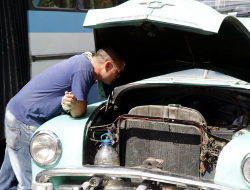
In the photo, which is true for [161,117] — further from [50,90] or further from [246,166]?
[50,90]

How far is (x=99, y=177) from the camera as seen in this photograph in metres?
2.21

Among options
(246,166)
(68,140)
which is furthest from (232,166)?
(68,140)

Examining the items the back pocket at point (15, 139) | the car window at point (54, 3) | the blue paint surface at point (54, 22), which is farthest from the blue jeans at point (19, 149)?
the car window at point (54, 3)

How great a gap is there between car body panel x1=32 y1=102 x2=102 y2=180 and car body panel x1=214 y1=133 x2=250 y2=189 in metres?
1.01

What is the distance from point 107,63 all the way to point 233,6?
2.18 metres

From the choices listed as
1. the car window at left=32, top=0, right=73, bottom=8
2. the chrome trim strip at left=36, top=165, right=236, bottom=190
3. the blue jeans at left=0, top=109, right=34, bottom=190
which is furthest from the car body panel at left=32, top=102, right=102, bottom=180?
the car window at left=32, top=0, right=73, bottom=8

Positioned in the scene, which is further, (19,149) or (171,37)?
(171,37)

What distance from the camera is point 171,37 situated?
2814 millimetres

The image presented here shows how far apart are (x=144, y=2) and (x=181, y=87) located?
46.5 inches

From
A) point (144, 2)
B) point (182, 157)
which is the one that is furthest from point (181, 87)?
point (144, 2)

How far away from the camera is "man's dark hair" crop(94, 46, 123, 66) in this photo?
258cm

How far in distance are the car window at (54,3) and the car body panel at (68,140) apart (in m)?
2.97

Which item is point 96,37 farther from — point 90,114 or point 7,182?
point 7,182

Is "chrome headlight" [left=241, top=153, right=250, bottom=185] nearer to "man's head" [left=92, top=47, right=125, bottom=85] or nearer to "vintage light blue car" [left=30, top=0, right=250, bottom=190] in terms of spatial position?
"vintage light blue car" [left=30, top=0, right=250, bottom=190]
